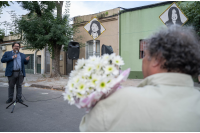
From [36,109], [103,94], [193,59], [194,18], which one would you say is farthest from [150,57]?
[194,18]

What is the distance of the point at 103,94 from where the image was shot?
971 mm

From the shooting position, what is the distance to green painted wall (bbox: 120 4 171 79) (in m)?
11.0

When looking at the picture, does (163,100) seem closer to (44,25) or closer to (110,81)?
(110,81)

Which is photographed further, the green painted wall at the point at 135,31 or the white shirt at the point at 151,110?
the green painted wall at the point at 135,31

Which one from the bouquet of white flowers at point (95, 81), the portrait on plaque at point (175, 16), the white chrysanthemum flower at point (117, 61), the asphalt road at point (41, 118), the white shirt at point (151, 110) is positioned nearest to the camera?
the white shirt at point (151, 110)

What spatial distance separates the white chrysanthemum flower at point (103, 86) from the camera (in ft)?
3.03

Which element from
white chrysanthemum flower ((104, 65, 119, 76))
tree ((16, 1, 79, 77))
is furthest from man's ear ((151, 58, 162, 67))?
tree ((16, 1, 79, 77))

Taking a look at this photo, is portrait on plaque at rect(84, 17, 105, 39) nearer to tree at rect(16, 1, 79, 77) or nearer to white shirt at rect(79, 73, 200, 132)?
white shirt at rect(79, 73, 200, 132)

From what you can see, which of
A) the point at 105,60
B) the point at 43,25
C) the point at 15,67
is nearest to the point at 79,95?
the point at 105,60

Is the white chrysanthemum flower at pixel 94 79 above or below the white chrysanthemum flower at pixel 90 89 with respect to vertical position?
above

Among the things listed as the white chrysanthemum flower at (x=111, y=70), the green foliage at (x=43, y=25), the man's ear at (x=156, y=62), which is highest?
the green foliage at (x=43, y=25)

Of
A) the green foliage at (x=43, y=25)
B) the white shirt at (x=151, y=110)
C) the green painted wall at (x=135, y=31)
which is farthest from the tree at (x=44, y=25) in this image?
the white shirt at (x=151, y=110)

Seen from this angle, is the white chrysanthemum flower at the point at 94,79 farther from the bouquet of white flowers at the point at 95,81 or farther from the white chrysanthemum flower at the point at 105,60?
the white chrysanthemum flower at the point at 105,60

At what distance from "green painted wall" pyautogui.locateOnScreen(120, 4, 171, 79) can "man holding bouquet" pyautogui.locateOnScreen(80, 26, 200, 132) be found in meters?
9.96
